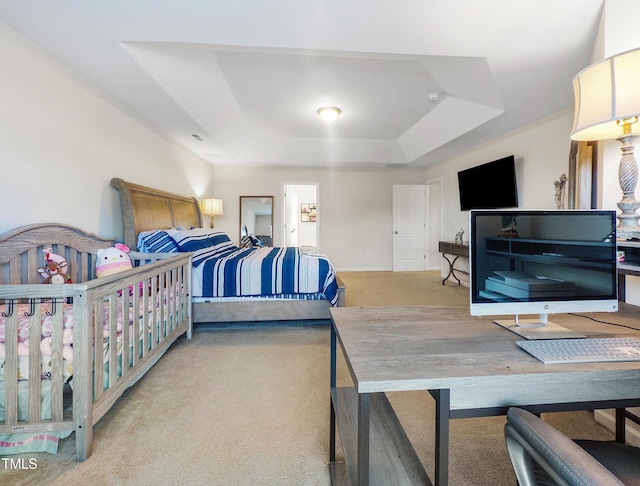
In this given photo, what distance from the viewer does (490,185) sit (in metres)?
4.11

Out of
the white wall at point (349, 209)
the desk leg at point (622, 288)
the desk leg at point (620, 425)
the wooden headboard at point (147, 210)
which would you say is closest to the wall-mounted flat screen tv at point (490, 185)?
the white wall at point (349, 209)

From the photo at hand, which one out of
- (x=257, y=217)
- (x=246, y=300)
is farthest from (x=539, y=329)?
(x=257, y=217)

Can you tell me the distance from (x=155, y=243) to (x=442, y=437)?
2781mm

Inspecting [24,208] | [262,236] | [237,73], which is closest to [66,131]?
[24,208]

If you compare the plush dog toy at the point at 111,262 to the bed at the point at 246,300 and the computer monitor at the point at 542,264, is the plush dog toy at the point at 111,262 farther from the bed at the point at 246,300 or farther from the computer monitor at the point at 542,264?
the computer monitor at the point at 542,264

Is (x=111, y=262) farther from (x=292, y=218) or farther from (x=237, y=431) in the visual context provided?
(x=292, y=218)

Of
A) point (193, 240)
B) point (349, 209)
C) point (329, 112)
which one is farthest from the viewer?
point (349, 209)

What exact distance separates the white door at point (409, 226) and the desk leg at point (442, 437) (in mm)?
5666

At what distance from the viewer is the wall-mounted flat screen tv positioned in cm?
378

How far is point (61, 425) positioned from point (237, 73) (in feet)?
9.44

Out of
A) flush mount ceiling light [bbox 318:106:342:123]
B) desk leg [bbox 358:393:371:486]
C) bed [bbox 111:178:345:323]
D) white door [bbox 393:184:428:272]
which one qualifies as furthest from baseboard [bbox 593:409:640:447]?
white door [bbox 393:184:428:272]

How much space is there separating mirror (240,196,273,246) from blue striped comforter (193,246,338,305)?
3207mm

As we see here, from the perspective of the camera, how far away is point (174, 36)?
1.88m

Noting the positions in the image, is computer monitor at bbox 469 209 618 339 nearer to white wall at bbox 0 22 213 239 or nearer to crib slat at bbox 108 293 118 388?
crib slat at bbox 108 293 118 388
